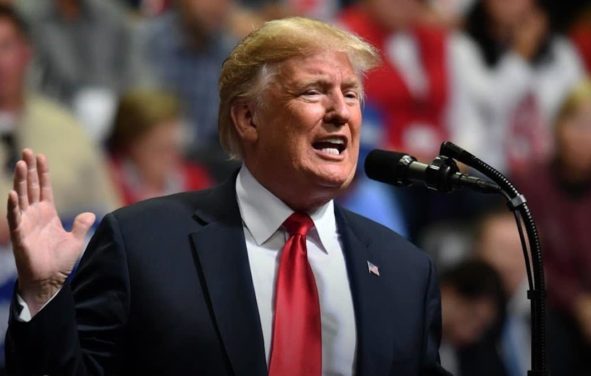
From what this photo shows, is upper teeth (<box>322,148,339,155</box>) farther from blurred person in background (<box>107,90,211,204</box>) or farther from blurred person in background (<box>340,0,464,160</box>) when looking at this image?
blurred person in background (<box>340,0,464,160</box>)

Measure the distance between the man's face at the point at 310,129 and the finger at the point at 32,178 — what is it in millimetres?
477

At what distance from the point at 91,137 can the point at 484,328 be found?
1.57 meters

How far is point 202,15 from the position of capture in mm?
5426

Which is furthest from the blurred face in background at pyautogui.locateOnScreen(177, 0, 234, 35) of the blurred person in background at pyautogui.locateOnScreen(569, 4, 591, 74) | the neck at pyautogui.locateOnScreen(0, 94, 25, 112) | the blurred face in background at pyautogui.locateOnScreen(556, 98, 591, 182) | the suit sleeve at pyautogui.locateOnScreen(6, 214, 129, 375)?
the suit sleeve at pyautogui.locateOnScreen(6, 214, 129, 375)

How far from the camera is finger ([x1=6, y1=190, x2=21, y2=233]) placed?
2076 mm

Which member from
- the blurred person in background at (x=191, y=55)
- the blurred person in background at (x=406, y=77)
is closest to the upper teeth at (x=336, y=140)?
the blurred person in background at (x=191, y=55)

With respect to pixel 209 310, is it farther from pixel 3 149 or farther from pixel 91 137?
pixel 91 137

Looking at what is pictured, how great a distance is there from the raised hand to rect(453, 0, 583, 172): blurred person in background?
3.79m

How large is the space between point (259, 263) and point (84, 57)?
2.95 meters

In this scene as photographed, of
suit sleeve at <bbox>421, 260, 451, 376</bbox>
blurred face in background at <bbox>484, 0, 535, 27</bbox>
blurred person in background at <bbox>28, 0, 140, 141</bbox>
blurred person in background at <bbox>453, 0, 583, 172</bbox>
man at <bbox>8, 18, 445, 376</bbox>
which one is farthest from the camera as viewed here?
blurred face in background at <bbox>484, 0, 535, 27</bbox>

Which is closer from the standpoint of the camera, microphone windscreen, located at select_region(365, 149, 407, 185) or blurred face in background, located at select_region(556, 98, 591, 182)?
microphone windscreen, located at select_region(365, 149, 407, 185)

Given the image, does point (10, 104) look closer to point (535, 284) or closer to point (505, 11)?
point (505, 11)

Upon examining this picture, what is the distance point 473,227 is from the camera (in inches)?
209

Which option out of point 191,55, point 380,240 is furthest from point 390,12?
point 380,240
